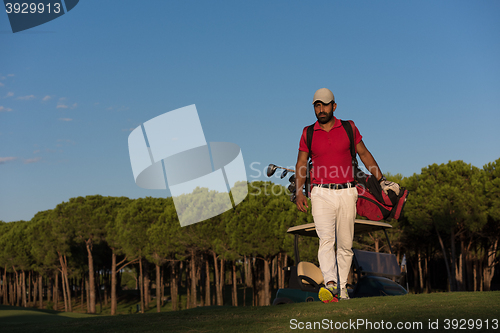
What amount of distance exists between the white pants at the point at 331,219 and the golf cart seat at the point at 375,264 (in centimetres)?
395

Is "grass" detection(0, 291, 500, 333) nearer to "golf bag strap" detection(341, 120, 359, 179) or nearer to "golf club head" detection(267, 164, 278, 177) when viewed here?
"golf bag strap" detection(341, 120, 359, 179)

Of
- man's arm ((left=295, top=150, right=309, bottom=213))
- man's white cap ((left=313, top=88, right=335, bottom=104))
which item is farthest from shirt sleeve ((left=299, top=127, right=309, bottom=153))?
man's white cap ((left=313, top=88, right=335, bottom=104))

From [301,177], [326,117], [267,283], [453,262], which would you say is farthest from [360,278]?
[453,262]

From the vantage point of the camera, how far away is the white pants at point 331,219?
5766 mm

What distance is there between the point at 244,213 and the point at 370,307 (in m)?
29.8

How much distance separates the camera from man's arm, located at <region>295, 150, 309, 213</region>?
605 cm

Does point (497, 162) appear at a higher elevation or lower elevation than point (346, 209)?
higher

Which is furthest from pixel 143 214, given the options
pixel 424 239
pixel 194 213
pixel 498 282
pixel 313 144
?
pixel 313 144

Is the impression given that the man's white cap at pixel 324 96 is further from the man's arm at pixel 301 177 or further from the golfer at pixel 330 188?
the man's arm at pixel 301 177

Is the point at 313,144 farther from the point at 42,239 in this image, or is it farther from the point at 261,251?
the point at 42,239

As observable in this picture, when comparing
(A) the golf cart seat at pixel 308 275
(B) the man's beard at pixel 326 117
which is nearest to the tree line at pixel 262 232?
(A) the golf cart seat at pixel 308 275

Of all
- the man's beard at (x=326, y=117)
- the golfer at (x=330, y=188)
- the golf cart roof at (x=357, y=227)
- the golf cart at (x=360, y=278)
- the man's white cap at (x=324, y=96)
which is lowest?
the golf cart at (x=360, y=278)

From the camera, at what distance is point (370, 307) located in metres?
4.81

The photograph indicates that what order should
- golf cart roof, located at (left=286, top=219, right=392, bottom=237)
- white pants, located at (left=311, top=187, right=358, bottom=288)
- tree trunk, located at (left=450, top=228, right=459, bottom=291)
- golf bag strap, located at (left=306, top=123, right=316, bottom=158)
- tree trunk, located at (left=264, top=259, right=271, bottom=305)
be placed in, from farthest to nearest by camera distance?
tree trunk, located at (left=264, top=259, right=271, bottom=305) → tree trunk, located at (left=450, top=228, right=459, bottom=291) → golf cart roof, located at (left=286, top=219, right=392, bottom=237) → golf bag strap, located at (left=306, top=123, right=316, bottom=158) → white pants, located at (left=311, top=187, right=358, bottom=288)
